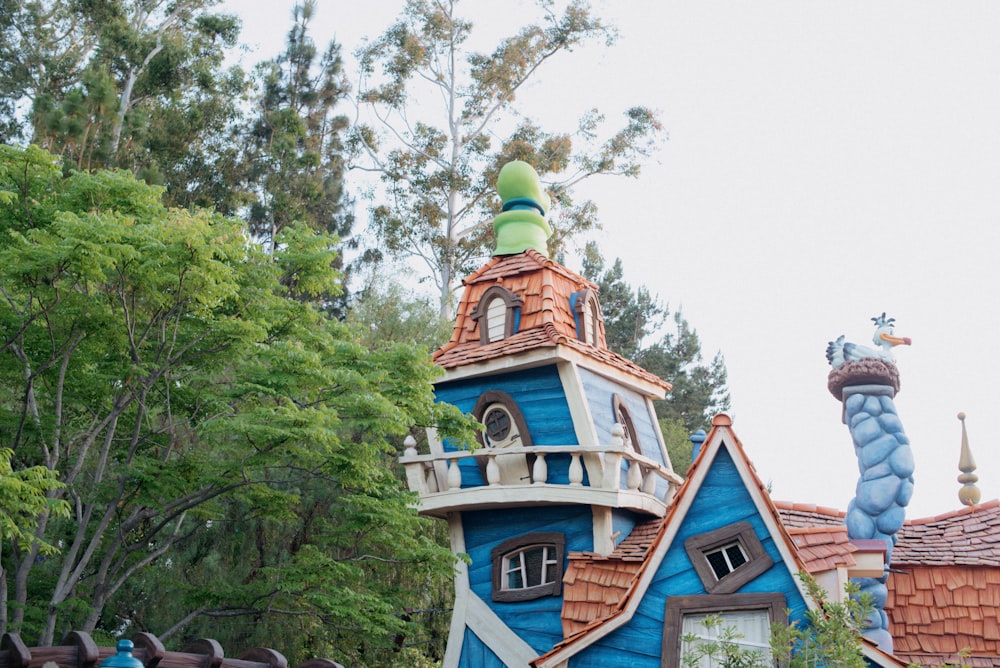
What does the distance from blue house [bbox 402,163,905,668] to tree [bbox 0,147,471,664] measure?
1.14 meters

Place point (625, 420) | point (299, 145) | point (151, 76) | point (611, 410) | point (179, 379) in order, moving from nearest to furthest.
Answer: point (179, 379), point (611, 410), point (625, 420), point (151, 76), point (299, 145)

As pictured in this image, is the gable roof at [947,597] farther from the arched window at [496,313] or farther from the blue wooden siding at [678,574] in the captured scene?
the arched window at [496,313]

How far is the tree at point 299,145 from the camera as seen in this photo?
2572 centimetres

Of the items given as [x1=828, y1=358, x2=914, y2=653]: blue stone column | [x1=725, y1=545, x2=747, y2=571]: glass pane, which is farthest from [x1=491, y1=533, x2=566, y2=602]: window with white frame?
[x1=828, y1=358, x2=914, y2=653]: blue stone column

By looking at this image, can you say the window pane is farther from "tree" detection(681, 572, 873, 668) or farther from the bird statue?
"tree" detection(681, 572, 873, 668)

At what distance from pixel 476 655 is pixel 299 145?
771 inches

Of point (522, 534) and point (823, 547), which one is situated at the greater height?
point (522, 534)

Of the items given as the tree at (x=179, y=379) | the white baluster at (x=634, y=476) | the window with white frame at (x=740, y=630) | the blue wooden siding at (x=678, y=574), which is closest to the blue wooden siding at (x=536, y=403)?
the white baluster at (x=634, y=476)

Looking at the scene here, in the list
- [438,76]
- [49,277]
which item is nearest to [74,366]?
[49,277]

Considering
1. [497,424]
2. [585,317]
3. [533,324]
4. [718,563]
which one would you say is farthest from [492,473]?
[718,563]

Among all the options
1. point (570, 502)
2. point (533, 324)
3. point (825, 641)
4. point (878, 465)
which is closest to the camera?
point (825, 641)

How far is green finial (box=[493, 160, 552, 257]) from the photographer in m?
14.5

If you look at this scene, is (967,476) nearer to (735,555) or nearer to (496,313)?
(735,555)

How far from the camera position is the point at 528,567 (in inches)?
491
